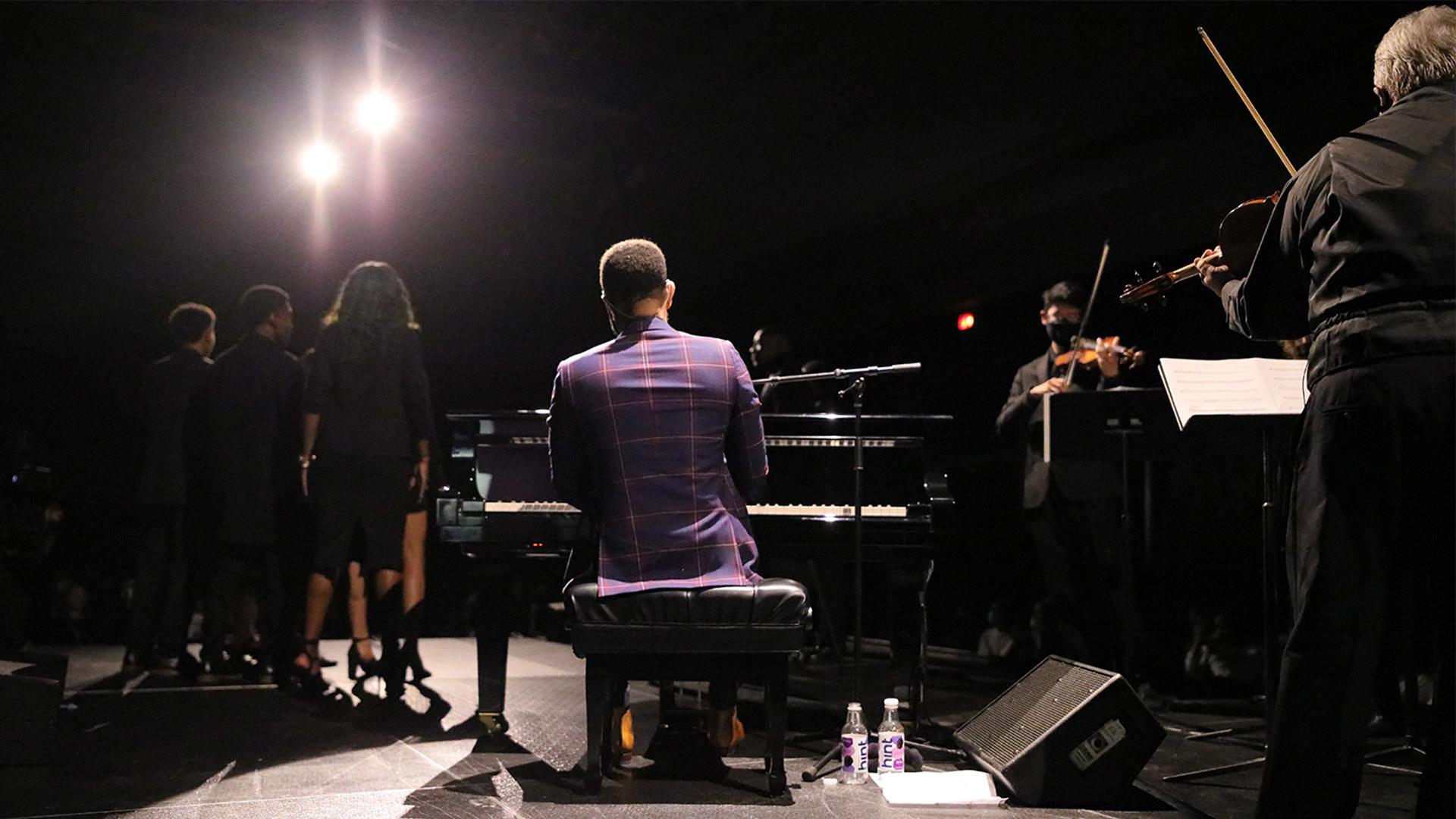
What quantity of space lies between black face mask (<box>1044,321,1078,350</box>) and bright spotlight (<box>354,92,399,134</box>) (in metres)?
4.01

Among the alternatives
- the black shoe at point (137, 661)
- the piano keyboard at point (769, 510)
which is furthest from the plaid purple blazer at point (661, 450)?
the black shoe at point (137, 661)

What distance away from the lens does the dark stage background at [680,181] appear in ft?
16.9

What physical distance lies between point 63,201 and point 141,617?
3634 mm

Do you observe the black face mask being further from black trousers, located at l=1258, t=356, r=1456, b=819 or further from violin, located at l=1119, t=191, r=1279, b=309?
black trousers, located at l=1258, t=356, r=1456, b=819

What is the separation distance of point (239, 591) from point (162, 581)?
0.35 m

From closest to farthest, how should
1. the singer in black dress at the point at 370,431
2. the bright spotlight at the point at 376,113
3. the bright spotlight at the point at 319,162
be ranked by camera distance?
the singer in black dress at the point at 370,431, the bright spotlight at the point at 376,113, the bright spotlight at the point at 319,162

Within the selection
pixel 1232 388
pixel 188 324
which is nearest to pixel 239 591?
pixel 188 324

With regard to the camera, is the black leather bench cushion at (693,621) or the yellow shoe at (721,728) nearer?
the black leather bench cushion at (693,621)

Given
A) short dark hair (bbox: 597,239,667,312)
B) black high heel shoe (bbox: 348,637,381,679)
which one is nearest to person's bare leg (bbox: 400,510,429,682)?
black high heel shoe (bbox: 348,637,381,679)

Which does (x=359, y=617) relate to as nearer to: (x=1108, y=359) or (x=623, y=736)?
(x=623, y=736)

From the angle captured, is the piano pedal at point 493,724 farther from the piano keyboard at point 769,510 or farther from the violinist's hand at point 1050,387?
the violinist's hand at point 1050,387

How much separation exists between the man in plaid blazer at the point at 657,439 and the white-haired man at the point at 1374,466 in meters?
1.43

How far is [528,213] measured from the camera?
26.9 feet

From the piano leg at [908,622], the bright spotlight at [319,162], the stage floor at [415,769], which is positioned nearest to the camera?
the stage floor at [415,769]
